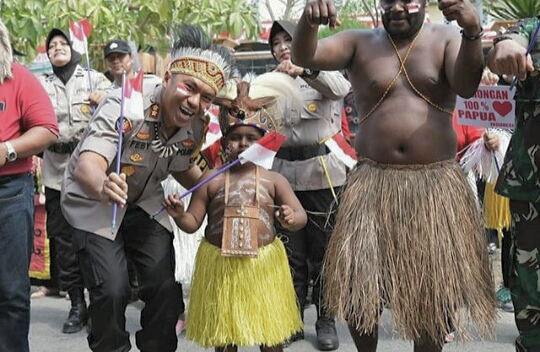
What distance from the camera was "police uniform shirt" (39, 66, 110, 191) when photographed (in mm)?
6207

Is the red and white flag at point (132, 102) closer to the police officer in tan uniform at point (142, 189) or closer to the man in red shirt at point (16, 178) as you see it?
the police officer in tan uniform at point (142, 189)

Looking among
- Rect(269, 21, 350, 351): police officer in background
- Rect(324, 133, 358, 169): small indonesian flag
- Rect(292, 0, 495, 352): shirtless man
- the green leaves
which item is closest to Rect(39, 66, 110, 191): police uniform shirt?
Rect(269, 21, 350, 351): police officer in background

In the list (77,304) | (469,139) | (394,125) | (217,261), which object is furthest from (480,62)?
(77,304)

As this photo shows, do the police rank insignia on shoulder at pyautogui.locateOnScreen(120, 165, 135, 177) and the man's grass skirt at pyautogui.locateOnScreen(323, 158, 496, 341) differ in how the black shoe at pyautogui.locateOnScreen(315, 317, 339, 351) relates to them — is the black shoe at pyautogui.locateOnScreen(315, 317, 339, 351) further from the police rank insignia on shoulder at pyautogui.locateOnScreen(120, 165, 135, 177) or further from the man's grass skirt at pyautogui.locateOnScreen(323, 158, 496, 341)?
the police rank insignia on shoulder at pyautogui.locateOnScreen(120, 165, 135, 177)

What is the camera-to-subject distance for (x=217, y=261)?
416 centimetres

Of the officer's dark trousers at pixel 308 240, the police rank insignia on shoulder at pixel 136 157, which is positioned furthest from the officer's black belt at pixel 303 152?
the police rank insignia on shoulder at pixel 136 157

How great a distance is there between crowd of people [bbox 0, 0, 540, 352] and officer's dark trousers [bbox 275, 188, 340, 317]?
854 mm

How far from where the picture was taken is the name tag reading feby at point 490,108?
368 cm

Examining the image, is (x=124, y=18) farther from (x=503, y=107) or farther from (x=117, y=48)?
(x=503, y=107)

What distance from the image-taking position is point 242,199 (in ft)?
13.8

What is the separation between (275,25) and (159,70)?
4260 millimetres

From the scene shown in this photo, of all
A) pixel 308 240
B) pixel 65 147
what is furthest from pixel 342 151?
pixel 65 147

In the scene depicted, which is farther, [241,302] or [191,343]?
[191,343]

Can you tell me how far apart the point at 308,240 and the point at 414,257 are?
1927 mm
